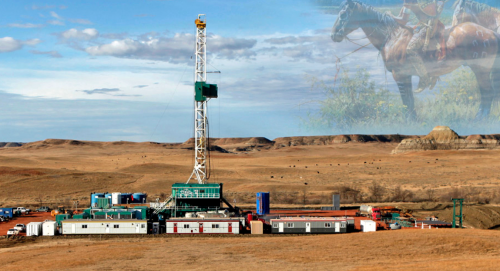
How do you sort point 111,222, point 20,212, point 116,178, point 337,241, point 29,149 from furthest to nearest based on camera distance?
point 29,149
point 116,178
point 20,212
point 111,222
point 337,241

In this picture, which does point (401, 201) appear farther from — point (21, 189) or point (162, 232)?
point (21, 189)

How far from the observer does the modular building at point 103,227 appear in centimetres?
4244

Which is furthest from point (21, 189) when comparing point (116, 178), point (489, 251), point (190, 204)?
point (489, 251)

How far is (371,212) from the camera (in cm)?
5250

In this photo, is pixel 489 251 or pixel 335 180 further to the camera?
pixel 335 180

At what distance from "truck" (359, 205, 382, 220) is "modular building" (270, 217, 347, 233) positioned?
774 centimetres

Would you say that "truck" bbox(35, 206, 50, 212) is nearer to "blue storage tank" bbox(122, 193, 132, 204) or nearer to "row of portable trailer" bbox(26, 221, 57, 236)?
"blue storage tank" bbox(122, 193, 132, 204)

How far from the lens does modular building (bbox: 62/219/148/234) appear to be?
4244cm

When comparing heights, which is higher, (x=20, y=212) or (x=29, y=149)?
(x=29, y=149)

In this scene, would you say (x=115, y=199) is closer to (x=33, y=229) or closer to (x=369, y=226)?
(x=33, y=229)

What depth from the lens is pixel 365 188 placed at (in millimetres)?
75562

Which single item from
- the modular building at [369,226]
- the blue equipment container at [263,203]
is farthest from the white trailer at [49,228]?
the modular building at [369,226]

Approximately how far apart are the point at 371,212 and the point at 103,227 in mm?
24707

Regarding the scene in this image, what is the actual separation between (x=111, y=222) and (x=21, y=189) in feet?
121
